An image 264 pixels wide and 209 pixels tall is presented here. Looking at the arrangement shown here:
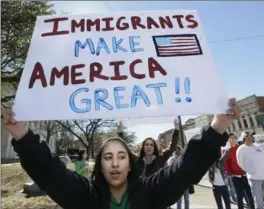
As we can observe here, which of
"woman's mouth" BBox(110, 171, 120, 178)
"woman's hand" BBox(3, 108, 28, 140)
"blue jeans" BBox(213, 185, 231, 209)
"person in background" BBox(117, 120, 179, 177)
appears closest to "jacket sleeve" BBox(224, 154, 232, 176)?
"blue jeans" BBox(213, 185, 231, 209)

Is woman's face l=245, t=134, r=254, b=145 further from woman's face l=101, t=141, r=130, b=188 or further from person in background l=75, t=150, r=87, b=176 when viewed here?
woman's face l=101, t=141, r=130, b=188

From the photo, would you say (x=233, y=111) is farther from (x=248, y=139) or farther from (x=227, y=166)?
(x=227, y=166)

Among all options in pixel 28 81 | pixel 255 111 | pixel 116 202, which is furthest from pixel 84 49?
pixel 255 111

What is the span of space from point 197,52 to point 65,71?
0.84 meters

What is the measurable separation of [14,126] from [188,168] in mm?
935

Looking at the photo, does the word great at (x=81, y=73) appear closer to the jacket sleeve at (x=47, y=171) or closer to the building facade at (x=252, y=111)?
the jacket sleeve at (x=47, y=171)

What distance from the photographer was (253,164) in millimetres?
6832

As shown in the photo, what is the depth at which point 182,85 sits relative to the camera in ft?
6.43

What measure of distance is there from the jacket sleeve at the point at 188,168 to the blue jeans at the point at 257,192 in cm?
560

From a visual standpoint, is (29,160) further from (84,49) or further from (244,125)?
(244,125)

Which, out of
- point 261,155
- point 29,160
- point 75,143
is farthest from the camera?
point 75,143

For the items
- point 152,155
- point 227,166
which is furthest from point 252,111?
point 152,155

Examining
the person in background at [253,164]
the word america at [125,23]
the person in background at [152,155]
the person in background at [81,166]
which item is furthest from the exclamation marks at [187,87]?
the person in background at [81,166]

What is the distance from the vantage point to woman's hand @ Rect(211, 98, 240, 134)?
1732 mm
